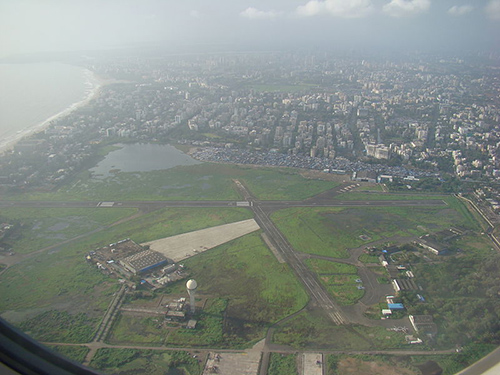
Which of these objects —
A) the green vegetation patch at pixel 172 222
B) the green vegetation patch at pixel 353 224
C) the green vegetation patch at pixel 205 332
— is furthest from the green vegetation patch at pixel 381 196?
the green vegetation patch at pixel 205 332

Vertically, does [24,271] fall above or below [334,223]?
above

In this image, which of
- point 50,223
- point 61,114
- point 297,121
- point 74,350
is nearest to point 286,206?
point 50,223

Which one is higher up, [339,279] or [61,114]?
[339,279]

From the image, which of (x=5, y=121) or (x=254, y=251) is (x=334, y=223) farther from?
(x=5, y=121)

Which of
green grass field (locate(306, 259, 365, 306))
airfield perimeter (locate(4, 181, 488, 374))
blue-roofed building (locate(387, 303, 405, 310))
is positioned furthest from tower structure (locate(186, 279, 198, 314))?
blue-roofed building (locate(387, 303, 405, 310))

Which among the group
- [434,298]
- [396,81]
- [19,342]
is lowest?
[396,81]

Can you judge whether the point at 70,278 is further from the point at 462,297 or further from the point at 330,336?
the point at 462,297

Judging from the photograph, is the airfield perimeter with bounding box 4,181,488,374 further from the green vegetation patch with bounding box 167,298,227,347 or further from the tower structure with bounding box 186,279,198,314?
the tower structure with bounding box 186,279,198,314

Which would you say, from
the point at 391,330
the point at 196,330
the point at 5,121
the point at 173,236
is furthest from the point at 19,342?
the point at 5,121
